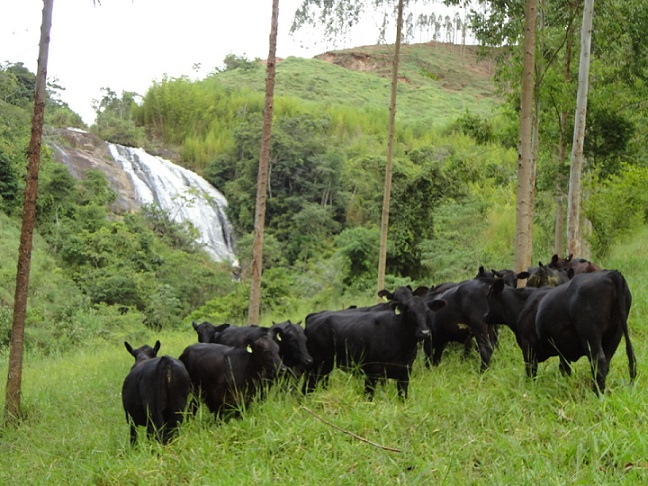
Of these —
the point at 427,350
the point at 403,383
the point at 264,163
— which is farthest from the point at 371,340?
the point at 264,163

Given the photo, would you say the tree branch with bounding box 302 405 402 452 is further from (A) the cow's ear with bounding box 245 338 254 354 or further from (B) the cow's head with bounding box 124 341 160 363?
(B) the cow's head with bounding box 124 341 160 363

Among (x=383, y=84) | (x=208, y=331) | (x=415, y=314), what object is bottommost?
(x=208, y=331)

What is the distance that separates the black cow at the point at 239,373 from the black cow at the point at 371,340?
497 mm

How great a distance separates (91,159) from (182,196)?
597cm

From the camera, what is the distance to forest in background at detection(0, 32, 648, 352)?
62.8 feet

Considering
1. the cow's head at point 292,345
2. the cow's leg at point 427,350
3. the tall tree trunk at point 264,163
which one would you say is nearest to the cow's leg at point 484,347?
the cow's leg at point 427,350

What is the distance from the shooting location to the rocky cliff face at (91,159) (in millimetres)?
37250

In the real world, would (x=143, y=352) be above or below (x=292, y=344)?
below

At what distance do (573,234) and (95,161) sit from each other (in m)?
31.5

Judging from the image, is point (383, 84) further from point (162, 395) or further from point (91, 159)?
point (162, 395)

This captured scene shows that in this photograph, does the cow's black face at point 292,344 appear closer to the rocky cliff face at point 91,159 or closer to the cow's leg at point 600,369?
the cow's leg at point 600,369

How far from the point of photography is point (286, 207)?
139 ft

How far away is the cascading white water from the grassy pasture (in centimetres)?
2885

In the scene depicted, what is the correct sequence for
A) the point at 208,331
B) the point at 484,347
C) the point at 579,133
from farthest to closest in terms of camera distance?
the point at 579,133
the point at 208,331
the point at 484,347
